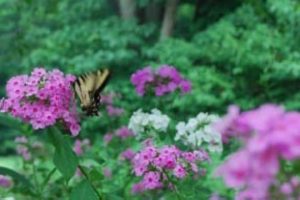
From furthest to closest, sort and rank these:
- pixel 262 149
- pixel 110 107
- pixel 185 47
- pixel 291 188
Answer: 1. pixel 185 47
2. pixel 110 107
3. pixel 291 188
4. pixel 262 149

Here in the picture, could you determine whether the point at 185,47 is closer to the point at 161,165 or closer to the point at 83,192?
the point at 161,165

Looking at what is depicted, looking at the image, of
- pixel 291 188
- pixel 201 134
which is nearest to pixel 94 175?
pixel 201 134

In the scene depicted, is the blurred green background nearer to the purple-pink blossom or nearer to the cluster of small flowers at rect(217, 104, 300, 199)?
the purple-pink blossom

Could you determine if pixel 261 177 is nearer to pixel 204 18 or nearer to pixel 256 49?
pixel 256 49

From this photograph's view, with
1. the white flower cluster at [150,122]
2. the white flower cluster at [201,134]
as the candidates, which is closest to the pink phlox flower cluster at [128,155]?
the white flower cluster at [150,122]

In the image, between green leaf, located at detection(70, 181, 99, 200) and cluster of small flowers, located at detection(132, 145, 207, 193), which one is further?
cluster of small flowers, located at detection(132, 145, 207, 193)

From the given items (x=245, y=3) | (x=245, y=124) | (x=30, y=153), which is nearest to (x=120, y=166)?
(x=30, y=153)

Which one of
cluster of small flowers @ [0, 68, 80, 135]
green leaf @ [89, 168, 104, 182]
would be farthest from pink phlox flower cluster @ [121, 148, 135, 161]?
cluster of small flowers @ [0, 68, 80, 135]
